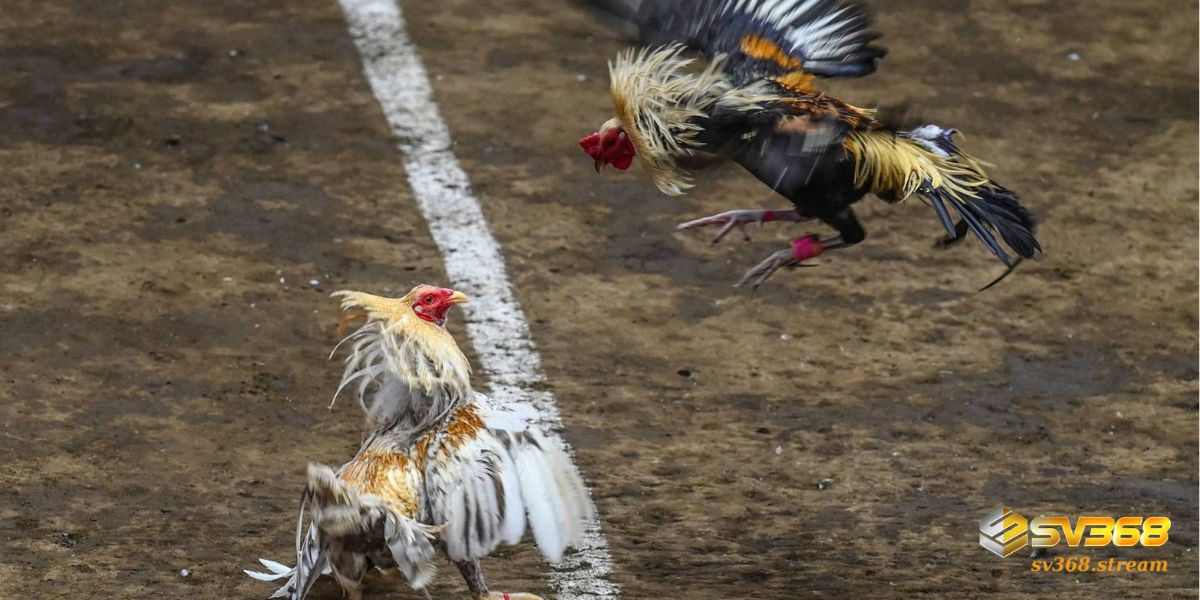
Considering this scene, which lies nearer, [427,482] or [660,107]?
[427,482]

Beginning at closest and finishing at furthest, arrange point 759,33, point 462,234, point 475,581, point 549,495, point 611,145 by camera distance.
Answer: point 549,495 < point 475,581 < point 611,145 < point 759,33 < point 462,234

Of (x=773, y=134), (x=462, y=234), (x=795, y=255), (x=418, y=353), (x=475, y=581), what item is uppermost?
(x=773, y=134)

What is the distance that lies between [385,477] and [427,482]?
0.12 meters

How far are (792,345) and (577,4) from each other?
6.05ft

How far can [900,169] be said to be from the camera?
5.45 metres

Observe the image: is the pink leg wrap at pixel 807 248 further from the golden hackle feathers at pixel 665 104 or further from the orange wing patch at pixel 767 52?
the orange wing patch at pixel 767 52

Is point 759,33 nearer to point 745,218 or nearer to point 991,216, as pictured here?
point 745,218

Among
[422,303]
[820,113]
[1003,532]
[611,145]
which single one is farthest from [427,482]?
[1003,532]

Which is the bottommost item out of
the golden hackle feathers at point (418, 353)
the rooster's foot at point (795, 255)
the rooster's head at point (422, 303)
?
the golden hackle feathers at point (418, 353)

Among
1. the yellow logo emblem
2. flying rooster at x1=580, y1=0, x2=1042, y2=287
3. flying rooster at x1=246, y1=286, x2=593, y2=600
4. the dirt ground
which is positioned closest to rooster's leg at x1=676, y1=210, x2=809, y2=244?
flying rooster at x1=580, y1=0, x2=1042, y2=287

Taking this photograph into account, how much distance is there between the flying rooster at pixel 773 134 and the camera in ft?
17.3

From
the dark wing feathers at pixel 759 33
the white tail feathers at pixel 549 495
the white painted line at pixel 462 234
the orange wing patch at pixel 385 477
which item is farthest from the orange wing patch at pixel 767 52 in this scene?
the orange wing patch at pixel 385 477

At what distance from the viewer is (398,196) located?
7.62 meters

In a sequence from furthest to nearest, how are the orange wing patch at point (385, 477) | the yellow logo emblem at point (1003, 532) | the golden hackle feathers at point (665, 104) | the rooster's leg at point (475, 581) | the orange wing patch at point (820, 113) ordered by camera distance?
the yellow logo emblem at point (1003, 532)
the golden hackle feathers at point (665, 104)
the orange wing patch at point (820, 113)
the rooster's leg at point (475, 581)
the orange wing patch at point (385, 477)
